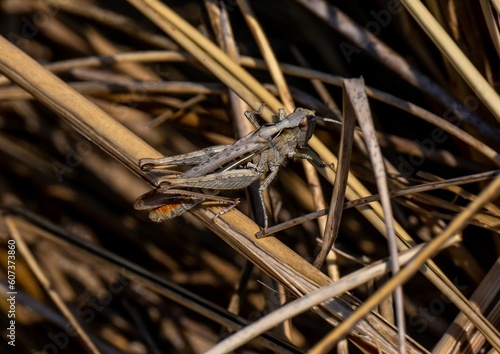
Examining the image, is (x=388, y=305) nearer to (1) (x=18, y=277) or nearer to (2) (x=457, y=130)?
(2) (x=457, y=130)

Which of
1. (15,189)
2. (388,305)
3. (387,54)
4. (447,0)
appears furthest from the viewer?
(15,189)

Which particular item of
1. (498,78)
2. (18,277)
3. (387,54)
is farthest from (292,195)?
(18,277)

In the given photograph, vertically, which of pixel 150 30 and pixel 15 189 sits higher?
pixel 150 30

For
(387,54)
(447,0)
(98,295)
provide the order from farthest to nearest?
(98,295) → (387,54) → (447,0)

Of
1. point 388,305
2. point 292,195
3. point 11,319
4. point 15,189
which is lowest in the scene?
point 388,305

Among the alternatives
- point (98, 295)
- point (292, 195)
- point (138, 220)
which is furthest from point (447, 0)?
point (98, 295)

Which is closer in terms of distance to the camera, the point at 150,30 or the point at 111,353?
the point at 111,353
